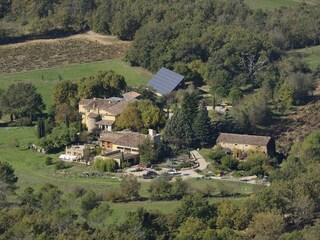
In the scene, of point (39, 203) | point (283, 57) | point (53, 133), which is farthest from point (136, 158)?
point (283, 57)

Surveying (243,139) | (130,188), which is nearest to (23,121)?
(243,139)

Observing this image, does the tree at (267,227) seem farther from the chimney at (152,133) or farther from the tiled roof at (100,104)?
the tiled roof at (100,104)

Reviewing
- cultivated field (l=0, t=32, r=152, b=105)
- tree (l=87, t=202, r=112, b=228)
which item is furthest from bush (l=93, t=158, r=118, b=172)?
cultivated field (l=0, t=32, r=152, b=105)

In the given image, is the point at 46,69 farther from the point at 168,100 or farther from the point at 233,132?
the point at 233,132

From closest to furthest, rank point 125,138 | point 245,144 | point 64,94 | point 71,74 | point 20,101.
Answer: point 245,144 → point 125,138 → point 20,101 → point 64,94 → point 71,74

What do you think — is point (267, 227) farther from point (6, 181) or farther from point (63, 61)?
point (63, 61)
